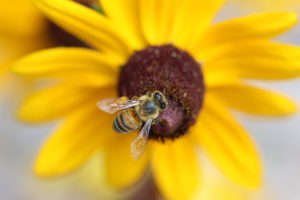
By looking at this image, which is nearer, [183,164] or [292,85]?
[183,164]

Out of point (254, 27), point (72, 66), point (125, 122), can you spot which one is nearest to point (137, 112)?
point (125, 122)

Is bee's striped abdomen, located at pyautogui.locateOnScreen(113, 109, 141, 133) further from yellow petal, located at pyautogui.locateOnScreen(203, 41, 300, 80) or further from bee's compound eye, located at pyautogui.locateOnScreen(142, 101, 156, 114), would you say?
yellow petal, located at pyautogui.locateOnScreen(203, 41, 300, 80)

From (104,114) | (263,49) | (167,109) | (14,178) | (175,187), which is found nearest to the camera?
(167,109)

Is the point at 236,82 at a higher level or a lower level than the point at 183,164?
higher

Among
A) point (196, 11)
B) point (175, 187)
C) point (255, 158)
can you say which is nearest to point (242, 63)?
point (196, 11)

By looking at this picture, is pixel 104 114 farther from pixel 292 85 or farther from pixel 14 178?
pixel 292 85

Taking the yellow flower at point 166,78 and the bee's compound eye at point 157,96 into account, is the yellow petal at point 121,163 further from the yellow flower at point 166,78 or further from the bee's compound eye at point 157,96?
the bee's compound eye at point 157,96

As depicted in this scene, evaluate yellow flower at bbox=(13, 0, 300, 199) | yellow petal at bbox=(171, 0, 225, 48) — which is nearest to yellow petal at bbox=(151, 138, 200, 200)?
yellow flower at bbox=(13, 0, 300, 199)
